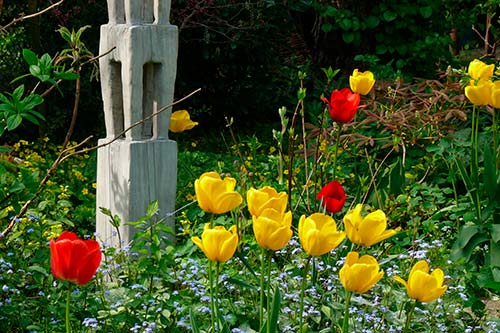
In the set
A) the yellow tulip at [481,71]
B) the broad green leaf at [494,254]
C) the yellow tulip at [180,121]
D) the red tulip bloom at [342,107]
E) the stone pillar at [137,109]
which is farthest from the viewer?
the yellow tulip at [180,121]

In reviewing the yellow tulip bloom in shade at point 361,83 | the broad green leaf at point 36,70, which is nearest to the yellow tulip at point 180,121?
the yellow tulip bloom in shade at point 361,83

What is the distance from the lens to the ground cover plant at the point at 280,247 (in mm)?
2080

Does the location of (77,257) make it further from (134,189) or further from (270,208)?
(134,189)

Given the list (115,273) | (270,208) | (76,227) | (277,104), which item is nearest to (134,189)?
(76,227)

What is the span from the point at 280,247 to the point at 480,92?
80.9 inches

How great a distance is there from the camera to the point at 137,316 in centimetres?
313

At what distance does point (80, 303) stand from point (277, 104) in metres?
5.02

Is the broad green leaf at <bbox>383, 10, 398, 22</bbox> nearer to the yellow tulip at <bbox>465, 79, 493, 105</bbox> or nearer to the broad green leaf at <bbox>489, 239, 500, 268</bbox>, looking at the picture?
the broad green leaf at <bbox>489, 239, 500, 268</bbox>

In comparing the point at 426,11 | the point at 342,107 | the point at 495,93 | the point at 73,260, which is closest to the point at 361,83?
the point at 342,107

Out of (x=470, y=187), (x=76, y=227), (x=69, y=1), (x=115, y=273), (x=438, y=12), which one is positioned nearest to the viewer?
(x=115, y=273)

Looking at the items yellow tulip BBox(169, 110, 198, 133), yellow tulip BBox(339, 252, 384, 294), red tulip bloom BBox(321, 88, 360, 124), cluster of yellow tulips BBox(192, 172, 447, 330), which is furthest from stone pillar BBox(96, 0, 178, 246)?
yellow tulip BBox(339, 252, 384, 294)

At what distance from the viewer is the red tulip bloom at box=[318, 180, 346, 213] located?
2.93 metres

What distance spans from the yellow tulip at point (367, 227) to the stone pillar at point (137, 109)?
2.35 metres

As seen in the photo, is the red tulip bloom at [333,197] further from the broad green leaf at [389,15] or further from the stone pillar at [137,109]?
the broad green leaf at [389,15]
